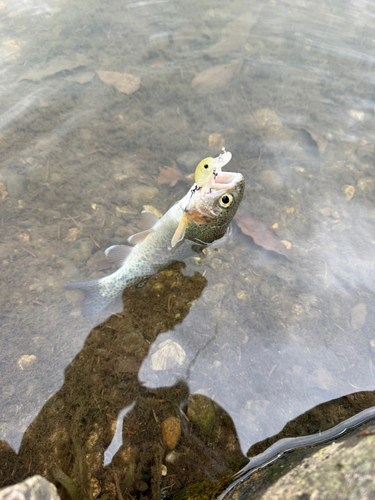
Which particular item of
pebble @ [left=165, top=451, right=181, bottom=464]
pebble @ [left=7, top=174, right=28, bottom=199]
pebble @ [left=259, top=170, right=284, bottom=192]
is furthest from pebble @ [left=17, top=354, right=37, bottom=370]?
pebble @ [left=259, top=170, right=284, bottom=192]

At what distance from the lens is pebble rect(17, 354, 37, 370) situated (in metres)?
2.93

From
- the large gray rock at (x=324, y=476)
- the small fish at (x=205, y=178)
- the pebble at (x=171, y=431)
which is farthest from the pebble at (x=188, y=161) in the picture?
the large gray rock at (x=324, y=476)

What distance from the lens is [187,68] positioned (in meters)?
6.06

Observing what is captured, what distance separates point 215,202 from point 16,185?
2.80 m

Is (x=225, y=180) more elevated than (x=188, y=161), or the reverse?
(x=225, y=180)

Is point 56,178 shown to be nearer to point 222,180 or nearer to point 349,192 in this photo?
point 222,180

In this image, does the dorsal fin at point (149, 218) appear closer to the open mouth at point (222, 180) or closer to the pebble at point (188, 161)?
the open mouth at point (222, 180)

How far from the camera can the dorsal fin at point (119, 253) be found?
3664 mm

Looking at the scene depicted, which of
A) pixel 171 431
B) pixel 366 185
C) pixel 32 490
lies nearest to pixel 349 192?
pixel 366 185

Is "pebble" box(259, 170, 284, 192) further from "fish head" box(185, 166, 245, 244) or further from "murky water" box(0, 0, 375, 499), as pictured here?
"fish head" box(185, 166, 245, 244)

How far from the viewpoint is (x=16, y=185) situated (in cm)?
417

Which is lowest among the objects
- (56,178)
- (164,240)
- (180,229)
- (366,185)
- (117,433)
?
(117,433)

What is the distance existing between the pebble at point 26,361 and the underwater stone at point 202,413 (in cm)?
154

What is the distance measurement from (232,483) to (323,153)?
4711 mm
